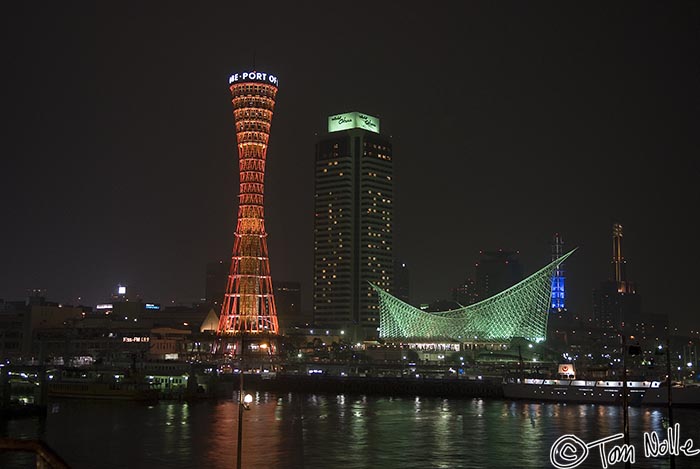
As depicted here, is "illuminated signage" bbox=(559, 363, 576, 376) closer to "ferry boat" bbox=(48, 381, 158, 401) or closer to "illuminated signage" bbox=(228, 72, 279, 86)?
"ferry boat" bbox=(48, 381, 158, 401)

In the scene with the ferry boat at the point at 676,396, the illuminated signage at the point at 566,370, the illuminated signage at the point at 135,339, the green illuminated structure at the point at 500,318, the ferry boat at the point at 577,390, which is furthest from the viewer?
the illuminated signage at the point at 135,339

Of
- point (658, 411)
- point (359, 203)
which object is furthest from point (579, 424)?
point (359, 203)

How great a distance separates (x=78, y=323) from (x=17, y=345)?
34.3ft

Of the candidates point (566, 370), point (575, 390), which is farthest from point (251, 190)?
point (575, 390)

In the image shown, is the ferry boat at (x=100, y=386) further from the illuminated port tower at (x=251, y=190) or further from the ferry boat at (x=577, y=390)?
the ferry boat at (x=577, y=390)

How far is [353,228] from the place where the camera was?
7776 inches

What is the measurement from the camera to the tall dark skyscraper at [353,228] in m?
196

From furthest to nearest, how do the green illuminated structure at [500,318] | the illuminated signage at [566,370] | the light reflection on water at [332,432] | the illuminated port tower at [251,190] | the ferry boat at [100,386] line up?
the green illuminated structure at [500,318], the illuminated port tower at [251,190], the illuminated signage at [566,370], the ferry boat at [100,386], the light reflection on water at [332,432]

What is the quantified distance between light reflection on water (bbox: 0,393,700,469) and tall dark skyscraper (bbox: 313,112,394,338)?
121m

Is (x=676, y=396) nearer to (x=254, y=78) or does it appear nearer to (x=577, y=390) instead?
(x=577, y=390)

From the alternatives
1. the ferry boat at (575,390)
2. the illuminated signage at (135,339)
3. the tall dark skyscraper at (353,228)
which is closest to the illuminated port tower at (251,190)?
the illuminated signage at (135,339)

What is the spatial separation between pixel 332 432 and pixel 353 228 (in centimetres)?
14804

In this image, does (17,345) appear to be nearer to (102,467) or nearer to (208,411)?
(208,411)

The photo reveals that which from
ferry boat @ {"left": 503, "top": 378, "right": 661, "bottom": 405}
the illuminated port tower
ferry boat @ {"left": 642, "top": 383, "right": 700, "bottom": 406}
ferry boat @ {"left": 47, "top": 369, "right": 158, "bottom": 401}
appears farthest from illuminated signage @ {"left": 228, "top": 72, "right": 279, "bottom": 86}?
ferry boat @ {"left": 642, "top": 383, "right": 700, "bottom": 406}
